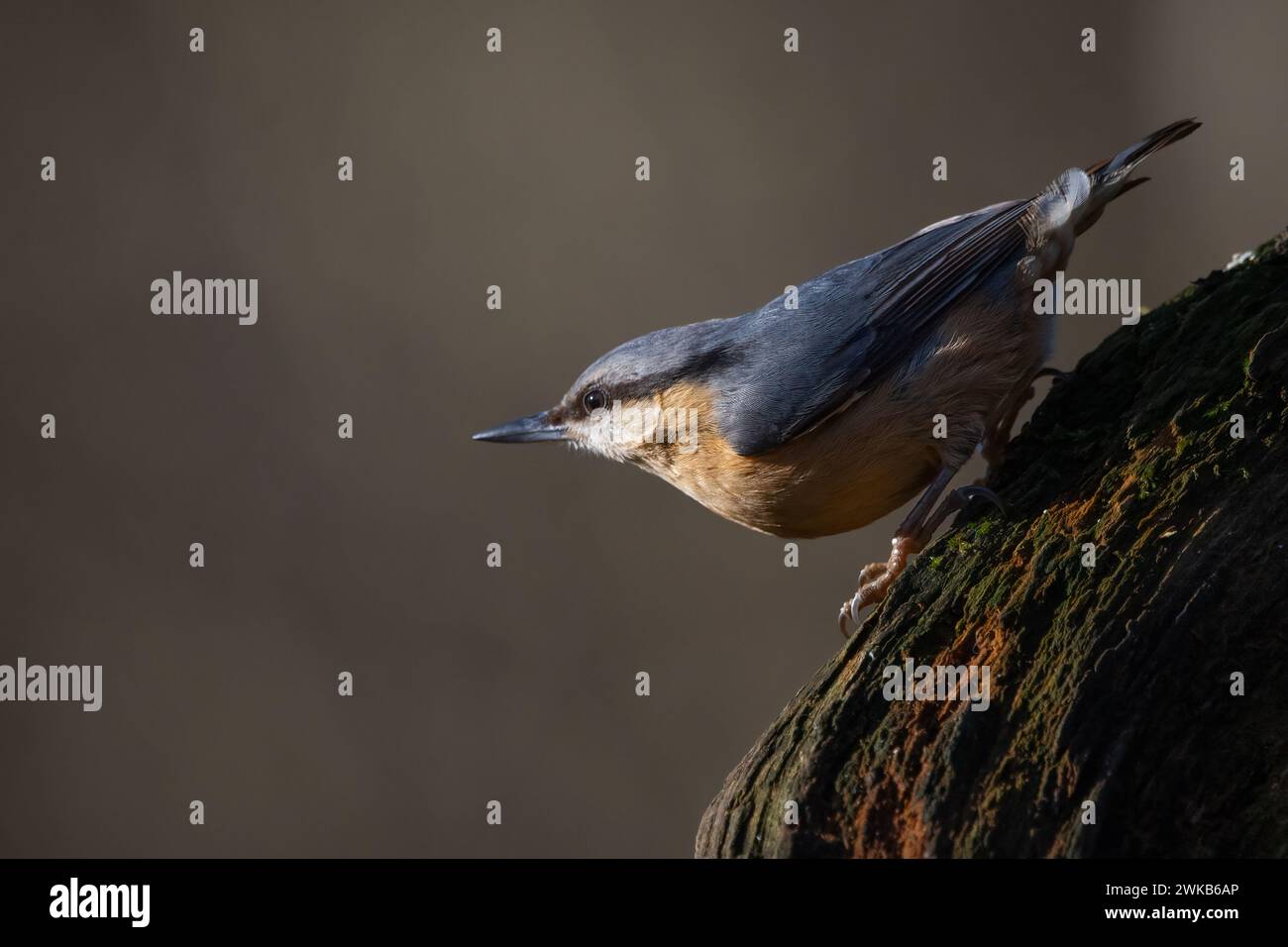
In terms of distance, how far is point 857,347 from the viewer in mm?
3037

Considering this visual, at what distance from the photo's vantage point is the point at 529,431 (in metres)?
3.69

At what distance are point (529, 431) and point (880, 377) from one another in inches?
48.7

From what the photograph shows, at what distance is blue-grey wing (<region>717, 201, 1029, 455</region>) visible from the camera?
3.00 meters

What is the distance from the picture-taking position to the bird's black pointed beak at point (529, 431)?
3627mm

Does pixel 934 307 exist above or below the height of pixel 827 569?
above

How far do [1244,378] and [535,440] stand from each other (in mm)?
2101

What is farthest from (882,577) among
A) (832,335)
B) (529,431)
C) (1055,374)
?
(529,431)

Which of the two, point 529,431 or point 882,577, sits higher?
point 529,431

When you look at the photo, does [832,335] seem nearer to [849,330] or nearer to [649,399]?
[849,330]

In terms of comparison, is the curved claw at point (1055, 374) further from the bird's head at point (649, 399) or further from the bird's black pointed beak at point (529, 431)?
the bird's black pointed beak at point (529, 431)

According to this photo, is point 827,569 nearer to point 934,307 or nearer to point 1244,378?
point 934,307

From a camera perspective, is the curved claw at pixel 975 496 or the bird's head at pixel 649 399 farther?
the bird's head at pixel 649 399

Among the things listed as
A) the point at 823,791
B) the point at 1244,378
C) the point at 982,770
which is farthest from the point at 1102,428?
the point at 823,791

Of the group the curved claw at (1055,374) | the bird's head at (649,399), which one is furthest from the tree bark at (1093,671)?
the bird's head at (649,399)
